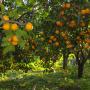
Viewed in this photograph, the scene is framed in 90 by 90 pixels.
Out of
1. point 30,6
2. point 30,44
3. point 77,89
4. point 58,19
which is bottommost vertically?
point 77,89

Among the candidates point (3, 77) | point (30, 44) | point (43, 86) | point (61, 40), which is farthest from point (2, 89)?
point (61, 40)

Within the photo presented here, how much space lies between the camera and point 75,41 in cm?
612

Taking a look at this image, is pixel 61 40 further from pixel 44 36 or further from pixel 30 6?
pixel 30 6

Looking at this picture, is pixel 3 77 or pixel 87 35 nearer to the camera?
pixel 87 35

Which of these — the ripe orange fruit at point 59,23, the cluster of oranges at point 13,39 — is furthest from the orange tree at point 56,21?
the cluster of oranges at point 13,39

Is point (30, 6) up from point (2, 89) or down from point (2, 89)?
up

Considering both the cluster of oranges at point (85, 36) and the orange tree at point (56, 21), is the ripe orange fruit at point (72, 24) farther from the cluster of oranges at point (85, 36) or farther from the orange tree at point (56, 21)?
the cluster of oranges at point (85, 36)

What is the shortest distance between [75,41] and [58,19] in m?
1.03

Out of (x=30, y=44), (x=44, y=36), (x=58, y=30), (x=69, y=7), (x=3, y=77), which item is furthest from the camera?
(x=3, y=77)

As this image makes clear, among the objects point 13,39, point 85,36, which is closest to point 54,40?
point 85,36

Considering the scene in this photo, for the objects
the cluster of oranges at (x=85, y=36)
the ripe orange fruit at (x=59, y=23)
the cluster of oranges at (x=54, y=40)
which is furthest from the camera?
the cluster of oranges at (x=54, y=40)

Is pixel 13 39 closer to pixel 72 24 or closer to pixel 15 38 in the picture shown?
pixel 15 38

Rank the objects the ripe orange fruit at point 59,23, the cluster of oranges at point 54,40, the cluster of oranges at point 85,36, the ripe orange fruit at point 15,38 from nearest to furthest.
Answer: the ripe orange fruit at point 15,38
the ripe orange fruit at point 59,23
the cluster of oranges at point 85,36
the cluster of oranges at point 54,40

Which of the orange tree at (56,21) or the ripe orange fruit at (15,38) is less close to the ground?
the orange tree at (56,21)
